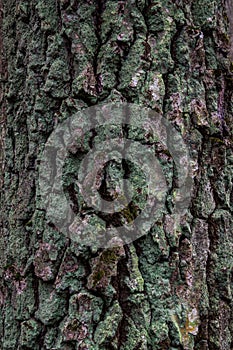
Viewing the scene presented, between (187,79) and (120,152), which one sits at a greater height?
(187,79)

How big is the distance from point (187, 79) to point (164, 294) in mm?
471

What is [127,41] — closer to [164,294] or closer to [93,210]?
[93,210]

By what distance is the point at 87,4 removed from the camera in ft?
3.57

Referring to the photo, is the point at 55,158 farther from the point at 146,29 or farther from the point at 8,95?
the point at 146,29

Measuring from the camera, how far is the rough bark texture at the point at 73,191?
1.02 m

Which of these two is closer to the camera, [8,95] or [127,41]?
[127,41]

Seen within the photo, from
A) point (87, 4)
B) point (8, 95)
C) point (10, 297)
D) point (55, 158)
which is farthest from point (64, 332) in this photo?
point (87, 4)

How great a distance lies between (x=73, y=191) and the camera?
1055 millimetres

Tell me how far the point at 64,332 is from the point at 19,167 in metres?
0.38

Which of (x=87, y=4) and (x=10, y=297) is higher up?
(x=87, y=4)

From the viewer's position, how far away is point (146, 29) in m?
1.08

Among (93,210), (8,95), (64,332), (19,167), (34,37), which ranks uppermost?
(34,37)

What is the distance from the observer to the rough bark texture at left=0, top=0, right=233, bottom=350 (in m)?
1.02

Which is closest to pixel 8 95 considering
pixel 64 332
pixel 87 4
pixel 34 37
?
pixel 34 37
